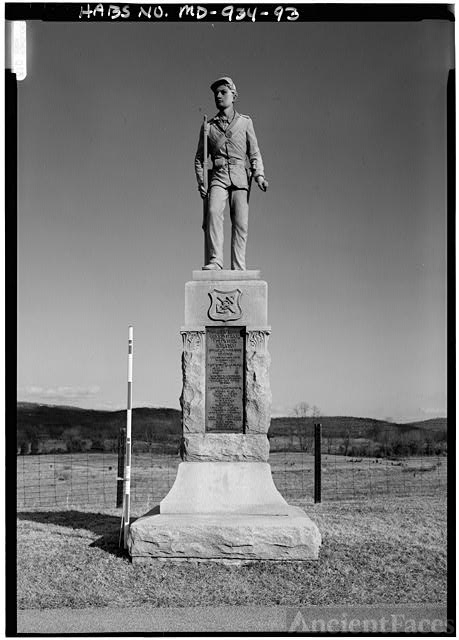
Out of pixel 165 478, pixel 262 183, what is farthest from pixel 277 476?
pixel 262 183

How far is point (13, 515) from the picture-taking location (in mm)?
4785

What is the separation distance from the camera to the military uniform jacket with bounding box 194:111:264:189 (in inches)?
308

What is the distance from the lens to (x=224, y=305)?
7.55 metres

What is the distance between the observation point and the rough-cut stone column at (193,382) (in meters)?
7.46

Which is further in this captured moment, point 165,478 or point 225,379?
point 165,478

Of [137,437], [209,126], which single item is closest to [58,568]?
[209,126]

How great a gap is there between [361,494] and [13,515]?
8.16 m

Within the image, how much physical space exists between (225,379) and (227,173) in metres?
2.31

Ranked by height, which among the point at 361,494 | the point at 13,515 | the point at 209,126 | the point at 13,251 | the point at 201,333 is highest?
the point at 209,126

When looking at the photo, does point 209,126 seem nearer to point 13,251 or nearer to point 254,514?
point 13,251

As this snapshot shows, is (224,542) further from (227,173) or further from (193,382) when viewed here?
(227,173)

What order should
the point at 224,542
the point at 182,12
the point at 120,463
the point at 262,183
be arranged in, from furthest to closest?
the point at 120,463 → the point at 262,183 → the point at 224,542 → the point at 182,12

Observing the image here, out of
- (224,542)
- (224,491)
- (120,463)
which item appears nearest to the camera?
(224,542)

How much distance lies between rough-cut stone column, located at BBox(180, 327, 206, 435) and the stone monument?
0.04 ft
